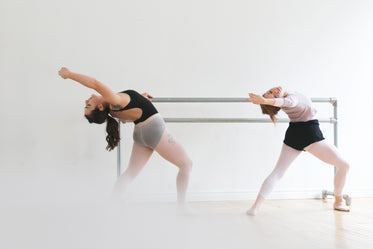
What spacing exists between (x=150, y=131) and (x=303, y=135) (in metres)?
0.97

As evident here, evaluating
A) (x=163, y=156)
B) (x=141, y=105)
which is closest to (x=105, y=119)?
(x=141, y=105)

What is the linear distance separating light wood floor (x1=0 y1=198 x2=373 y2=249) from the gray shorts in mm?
334

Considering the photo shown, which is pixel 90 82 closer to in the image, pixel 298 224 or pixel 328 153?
pixel 298 224

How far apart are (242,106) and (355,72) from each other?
3.47 ft

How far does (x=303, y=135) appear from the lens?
2.29m

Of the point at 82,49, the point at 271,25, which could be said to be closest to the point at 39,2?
the point at 82,49

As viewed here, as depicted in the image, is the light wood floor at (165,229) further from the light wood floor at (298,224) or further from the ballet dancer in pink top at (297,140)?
the ballet dancer in pink top at (297,140)

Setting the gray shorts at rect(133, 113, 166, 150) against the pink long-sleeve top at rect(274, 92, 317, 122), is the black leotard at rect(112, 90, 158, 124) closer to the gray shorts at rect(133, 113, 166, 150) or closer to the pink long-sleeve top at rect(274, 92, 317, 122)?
the gray shorts at rect(133, 113, 166, 150)

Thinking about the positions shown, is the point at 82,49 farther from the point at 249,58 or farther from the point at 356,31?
the point at 356,31

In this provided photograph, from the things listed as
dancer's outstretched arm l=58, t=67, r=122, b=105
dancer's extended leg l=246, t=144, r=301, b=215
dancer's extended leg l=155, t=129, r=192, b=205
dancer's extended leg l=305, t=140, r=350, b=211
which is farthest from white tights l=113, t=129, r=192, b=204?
dancer's extended leg l=305, t=140, r=350, b=211

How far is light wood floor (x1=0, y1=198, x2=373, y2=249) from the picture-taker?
48.0 inches

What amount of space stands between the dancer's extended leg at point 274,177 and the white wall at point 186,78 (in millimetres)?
634

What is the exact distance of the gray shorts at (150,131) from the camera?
1933mm

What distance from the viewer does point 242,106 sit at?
2980 millimetres
